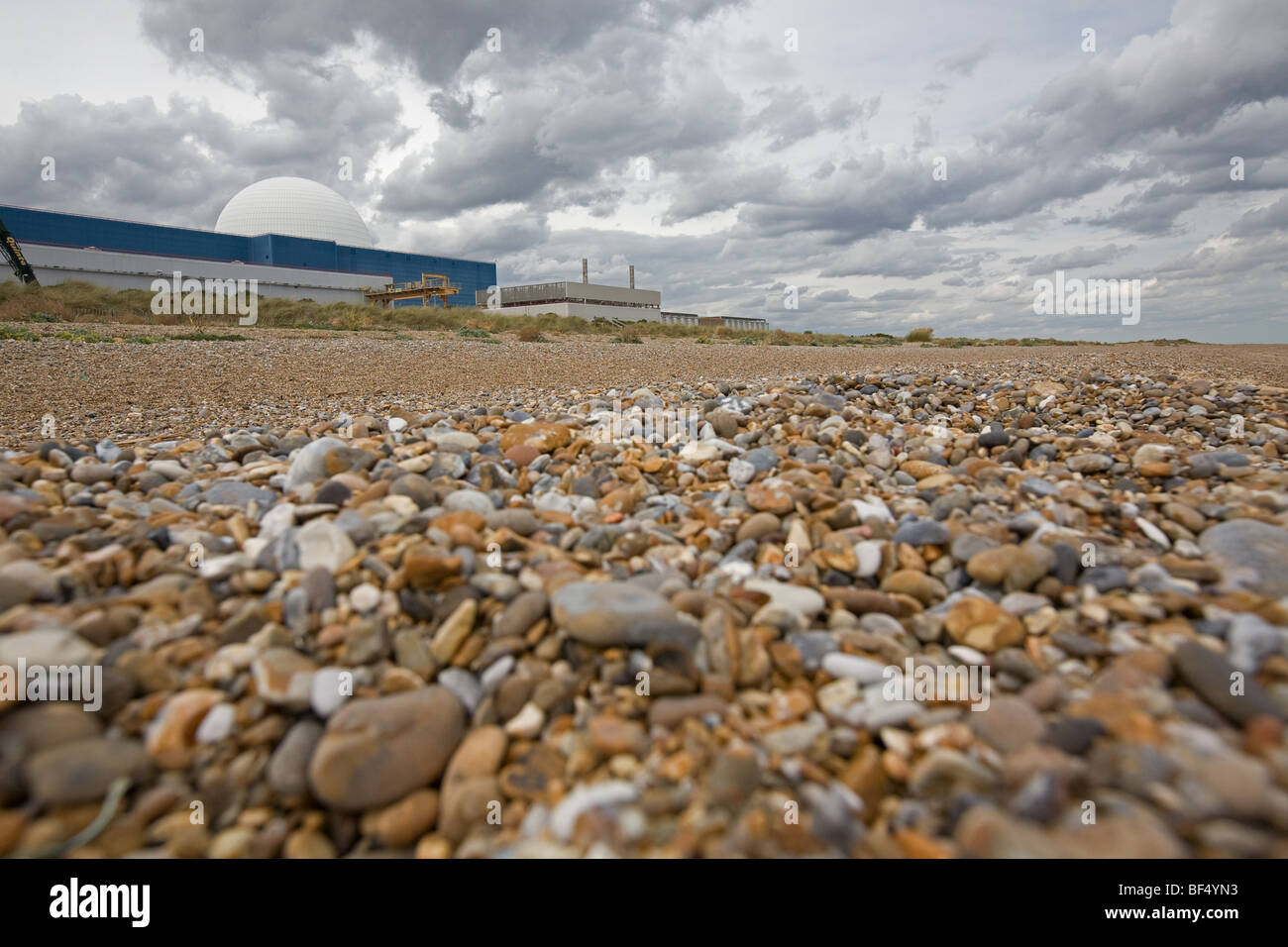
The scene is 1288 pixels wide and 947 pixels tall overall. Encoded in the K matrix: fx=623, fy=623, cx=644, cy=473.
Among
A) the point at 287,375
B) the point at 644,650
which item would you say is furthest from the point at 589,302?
the point at 644,650

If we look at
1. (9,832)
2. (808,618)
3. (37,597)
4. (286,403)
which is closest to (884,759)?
(808,618)

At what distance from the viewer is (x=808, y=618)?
98.9 inches

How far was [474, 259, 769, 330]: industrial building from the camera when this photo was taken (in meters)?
52.5

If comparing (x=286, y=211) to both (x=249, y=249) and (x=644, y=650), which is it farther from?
Result: (x=644, y=650)

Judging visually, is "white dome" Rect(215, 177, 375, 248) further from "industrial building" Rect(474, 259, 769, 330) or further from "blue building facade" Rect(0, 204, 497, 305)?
"industrial building" Rect(474, 259, 769, 330)

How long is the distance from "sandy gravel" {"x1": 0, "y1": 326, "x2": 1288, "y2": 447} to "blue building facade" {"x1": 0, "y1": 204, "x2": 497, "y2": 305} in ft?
139

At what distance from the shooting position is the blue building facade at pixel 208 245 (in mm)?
42312

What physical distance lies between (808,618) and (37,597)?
291 cm

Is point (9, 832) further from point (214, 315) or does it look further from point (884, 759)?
point (214, 315)

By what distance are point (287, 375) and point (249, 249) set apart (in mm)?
50545

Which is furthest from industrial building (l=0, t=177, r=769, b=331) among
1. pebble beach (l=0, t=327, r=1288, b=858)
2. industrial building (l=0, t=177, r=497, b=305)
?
pebble beach (l=0, t=327, r=1288, b=858)

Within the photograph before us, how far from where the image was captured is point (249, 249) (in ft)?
160

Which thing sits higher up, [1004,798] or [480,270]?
[480,270]
